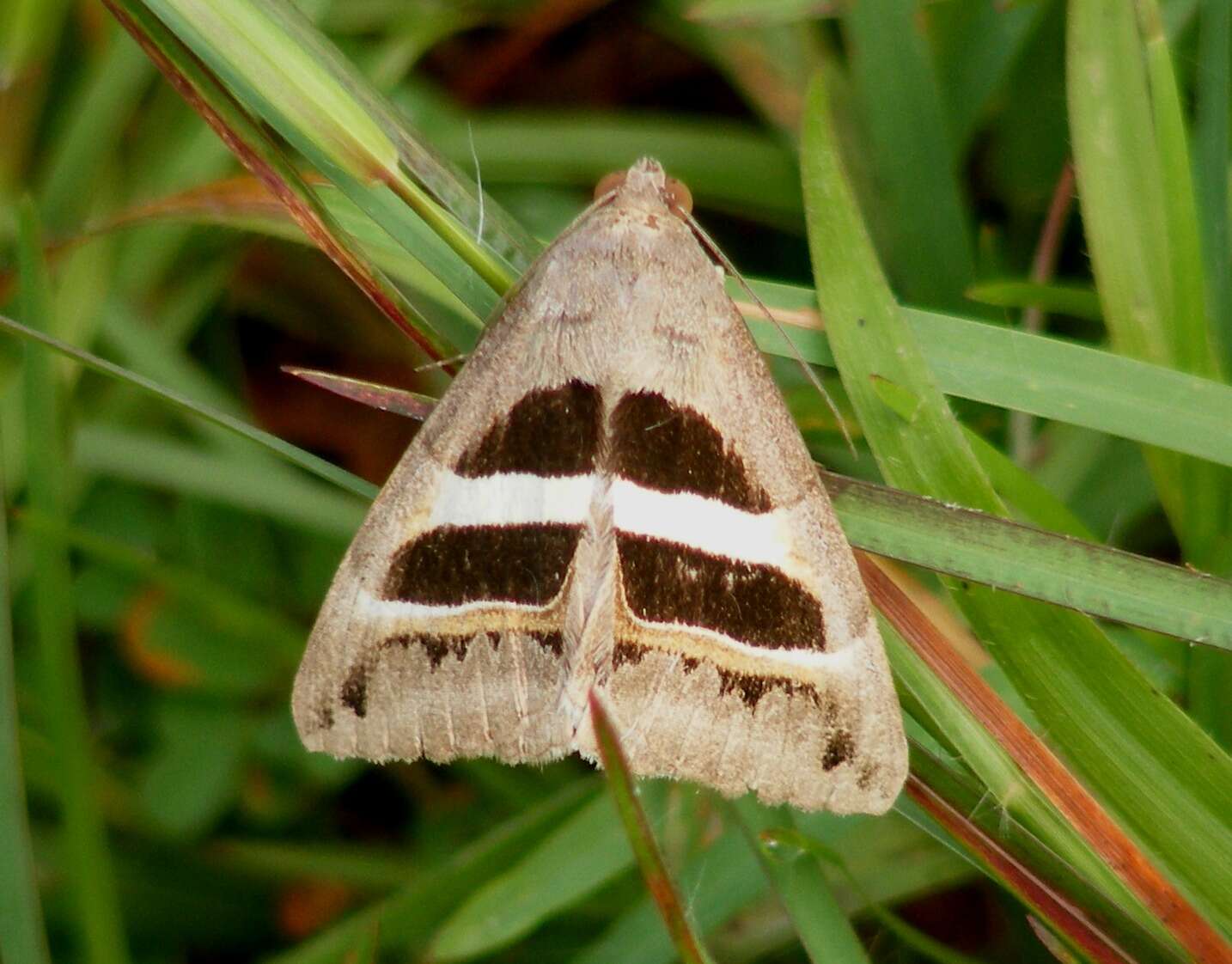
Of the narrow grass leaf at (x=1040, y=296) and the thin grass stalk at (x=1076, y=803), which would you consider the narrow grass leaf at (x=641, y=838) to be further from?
the narrow grass leaf at (x=1040, y=296)

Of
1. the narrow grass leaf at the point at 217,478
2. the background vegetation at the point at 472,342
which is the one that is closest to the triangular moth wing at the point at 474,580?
the background vegetation at the point at 472,342

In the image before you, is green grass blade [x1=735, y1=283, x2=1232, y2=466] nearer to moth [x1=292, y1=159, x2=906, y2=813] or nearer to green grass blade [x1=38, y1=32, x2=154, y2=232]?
moth [x1=292, y1=159, x2=906, y2=813]

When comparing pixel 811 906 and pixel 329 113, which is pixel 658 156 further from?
pixel 811 906

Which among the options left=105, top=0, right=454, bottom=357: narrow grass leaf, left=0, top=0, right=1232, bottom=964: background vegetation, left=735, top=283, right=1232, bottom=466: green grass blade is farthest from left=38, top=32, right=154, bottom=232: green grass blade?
left=735, top=283, right=1232, bottom=466: green grass blade

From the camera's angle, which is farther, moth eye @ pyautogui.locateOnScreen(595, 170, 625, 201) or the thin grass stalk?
moth eye @ pyautogui.locateOnScreen(595, 170, 625, 201)

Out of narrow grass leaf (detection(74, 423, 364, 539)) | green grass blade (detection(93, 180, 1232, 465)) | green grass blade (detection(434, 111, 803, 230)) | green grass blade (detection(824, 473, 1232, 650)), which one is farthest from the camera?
green grass blade (detection(434, 111, 803, 230))

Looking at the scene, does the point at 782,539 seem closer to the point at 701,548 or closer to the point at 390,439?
the point at 701,548
